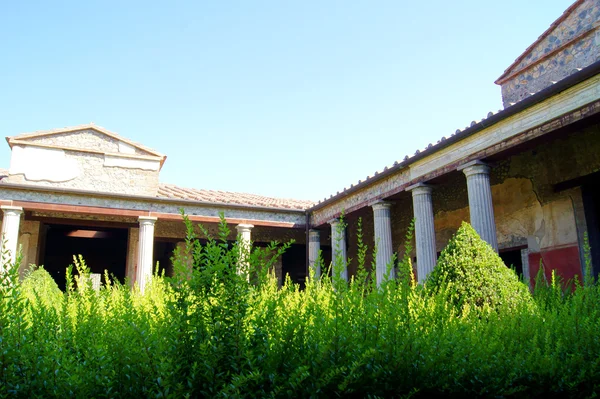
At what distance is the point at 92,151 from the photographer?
41.1 ft

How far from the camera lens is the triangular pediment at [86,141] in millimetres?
12008

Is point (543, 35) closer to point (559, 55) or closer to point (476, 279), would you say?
point (559, 55)

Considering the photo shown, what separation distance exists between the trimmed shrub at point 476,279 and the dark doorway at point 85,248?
11.8m

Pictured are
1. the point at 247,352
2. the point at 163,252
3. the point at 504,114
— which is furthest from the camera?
the point at 163,252

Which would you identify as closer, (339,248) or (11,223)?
(339,248)

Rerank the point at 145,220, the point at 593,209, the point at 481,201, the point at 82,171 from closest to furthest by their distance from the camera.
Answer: the point at 481,201
the point at 593,209
the point at 145,220
the point at 82,171

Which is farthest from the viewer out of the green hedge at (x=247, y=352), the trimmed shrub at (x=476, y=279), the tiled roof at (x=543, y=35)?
the tiled roof at (x=543, y=35)

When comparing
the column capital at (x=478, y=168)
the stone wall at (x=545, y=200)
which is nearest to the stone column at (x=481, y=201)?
the column capital at (x=478, y=168)

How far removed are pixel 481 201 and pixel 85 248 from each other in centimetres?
1366

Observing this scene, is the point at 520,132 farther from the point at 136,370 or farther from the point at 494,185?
the point at 136,370

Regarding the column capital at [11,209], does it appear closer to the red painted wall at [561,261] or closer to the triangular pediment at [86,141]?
the triangular pediment at [86,141]

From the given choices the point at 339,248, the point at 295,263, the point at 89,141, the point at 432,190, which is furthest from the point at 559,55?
the point at 89,141

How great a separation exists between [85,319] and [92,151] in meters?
10.6

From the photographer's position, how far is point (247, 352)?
2.12 m
